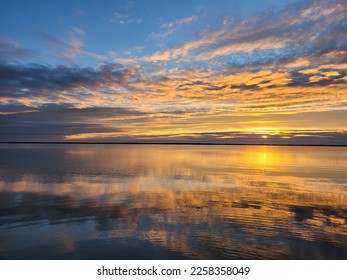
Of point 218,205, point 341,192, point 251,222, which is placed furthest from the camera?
point 341,192

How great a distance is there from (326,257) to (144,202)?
11.9 m

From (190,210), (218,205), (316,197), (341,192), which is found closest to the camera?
(190,210)

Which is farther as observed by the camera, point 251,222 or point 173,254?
point 251,222

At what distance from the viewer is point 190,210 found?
18156mm

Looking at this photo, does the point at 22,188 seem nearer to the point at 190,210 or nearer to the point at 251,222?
the point at 190,210
